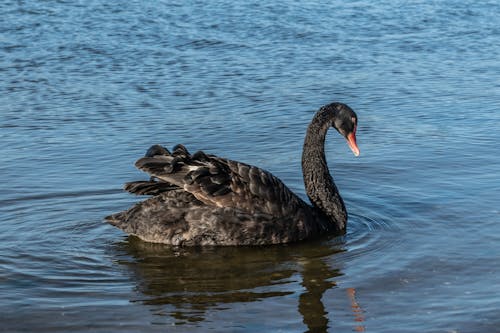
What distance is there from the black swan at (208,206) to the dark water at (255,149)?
14cm

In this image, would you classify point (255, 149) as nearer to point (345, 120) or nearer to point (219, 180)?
point (345, 120)

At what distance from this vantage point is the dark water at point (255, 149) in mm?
6273

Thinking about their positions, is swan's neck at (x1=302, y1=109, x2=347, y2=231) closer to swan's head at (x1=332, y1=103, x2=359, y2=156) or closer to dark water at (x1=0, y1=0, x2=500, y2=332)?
swan's head at (x1=332, y1=103, x2=359, y2=156)

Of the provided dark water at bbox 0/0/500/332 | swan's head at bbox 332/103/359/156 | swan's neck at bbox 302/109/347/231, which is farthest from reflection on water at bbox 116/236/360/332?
swan's head at bbox 332/103/359/156

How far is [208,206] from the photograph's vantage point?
7523 millimetres

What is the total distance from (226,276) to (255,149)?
343 cm

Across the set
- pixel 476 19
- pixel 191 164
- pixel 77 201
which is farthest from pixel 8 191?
pixel 476 19

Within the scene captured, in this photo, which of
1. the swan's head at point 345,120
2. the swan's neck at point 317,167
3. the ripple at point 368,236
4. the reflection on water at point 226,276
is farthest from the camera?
the swan's head at point 345,120

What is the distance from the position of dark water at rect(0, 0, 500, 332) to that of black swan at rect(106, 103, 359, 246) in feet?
0.46

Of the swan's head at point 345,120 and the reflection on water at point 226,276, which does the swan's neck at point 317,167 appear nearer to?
the swan's head at point 345,120

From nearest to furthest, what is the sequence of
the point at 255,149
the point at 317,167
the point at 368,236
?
the point at 368,236
the point at 317,167
the point at 255,149

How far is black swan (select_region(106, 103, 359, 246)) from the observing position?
7.44 m

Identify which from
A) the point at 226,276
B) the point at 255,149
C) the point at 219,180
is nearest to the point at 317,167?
the point at 219,180

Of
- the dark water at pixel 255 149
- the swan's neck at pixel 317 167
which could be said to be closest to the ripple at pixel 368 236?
the dark water at pixel 255 149
